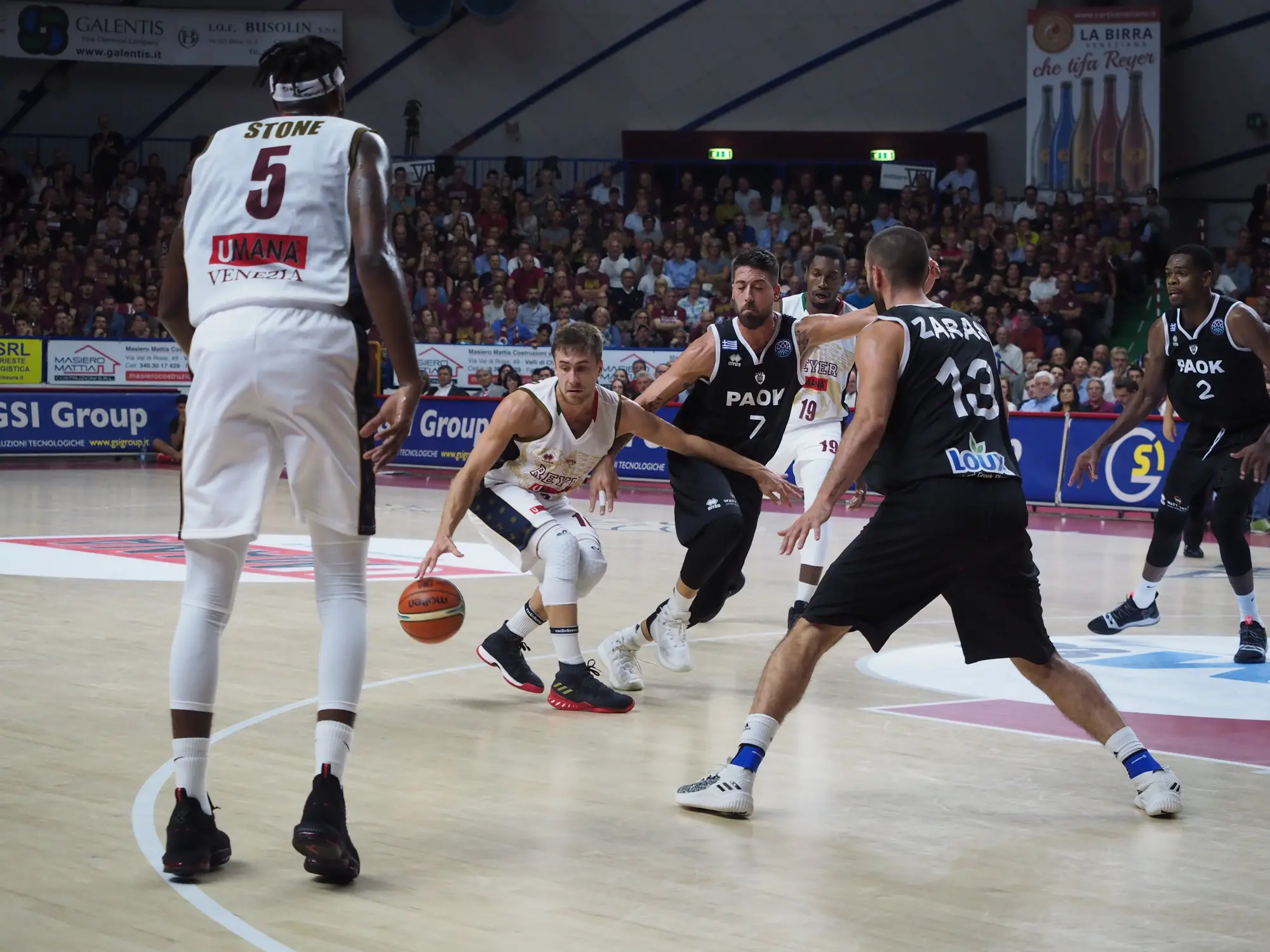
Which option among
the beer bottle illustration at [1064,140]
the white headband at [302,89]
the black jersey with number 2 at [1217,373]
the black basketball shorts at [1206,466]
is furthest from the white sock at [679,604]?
the beer bottle illustration at [1064,140]

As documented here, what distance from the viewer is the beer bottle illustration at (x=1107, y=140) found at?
2361cm

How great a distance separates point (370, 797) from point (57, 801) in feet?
3.08

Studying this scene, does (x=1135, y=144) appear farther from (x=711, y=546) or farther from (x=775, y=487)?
(x=775, y=487)

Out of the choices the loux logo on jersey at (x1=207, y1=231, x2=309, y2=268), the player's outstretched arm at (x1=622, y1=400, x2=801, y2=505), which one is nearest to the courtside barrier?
the player's outstretched arm at (x1=622, y1=400, x2=801, y2=505)

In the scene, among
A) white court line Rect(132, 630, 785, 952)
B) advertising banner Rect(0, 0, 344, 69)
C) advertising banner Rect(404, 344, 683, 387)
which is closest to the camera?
white court line Rect(132, 630, 785, 952)

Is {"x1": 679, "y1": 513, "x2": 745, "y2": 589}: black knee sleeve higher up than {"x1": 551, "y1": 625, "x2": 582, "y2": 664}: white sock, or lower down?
higher up

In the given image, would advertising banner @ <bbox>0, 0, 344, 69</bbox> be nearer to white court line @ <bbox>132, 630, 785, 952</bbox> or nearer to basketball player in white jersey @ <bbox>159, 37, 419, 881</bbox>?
white court line @ <bbox>132, 630, 785, 952</bbox>

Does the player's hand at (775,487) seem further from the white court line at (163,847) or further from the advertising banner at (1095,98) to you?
the advertising banner at (1095,98)

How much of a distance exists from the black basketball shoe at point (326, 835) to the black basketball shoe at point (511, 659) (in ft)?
9.17

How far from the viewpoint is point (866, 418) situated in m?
4.71

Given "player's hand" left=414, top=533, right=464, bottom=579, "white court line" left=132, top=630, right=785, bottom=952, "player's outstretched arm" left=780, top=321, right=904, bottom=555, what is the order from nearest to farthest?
1. "white court line" left=132, top=630, right=785, bottom=952
2. "player's outstretched arm" left=780, top=321, right=904, bottom=555
3. "player's hand" left=414, top=533, right=464, bottom=579

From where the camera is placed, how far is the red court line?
579cm

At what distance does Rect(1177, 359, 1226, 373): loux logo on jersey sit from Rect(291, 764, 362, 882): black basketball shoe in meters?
5.71

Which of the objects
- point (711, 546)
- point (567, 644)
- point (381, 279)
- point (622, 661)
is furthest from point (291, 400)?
point (711, 546)
